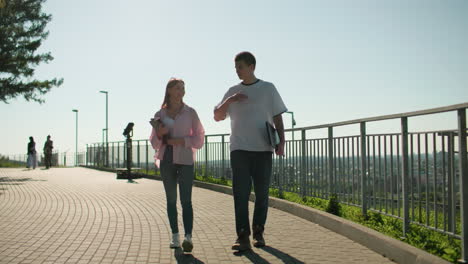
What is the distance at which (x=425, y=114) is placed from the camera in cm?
502

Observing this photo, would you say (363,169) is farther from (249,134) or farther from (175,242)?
(175,242)

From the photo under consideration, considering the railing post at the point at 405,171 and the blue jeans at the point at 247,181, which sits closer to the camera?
Result: the blue jeans at the point at 247,181

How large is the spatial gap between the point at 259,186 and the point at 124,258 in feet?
5.22

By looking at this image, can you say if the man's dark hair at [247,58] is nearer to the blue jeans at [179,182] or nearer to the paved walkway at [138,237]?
the blue jeans at [179,182]

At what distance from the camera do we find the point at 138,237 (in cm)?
621

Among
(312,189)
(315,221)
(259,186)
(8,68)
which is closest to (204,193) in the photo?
(312,189)

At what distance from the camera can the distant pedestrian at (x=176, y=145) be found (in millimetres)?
5434

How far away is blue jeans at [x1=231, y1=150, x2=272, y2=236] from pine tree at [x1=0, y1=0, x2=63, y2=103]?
23.8 meters

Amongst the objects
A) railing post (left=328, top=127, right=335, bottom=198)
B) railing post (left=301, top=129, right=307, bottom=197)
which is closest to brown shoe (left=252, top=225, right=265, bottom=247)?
railing post (left=328, top=127, right=335, bottom=198)

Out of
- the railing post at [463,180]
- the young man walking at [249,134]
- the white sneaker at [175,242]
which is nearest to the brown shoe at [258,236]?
the young man walking at [249,134]

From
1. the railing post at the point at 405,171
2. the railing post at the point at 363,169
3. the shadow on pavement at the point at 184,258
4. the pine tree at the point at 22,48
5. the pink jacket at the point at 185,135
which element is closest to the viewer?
the shadow on pavement at the point at 184,258

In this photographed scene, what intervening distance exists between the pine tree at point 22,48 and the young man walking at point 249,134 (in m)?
23.5

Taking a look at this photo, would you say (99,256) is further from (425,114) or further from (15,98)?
(15,98)

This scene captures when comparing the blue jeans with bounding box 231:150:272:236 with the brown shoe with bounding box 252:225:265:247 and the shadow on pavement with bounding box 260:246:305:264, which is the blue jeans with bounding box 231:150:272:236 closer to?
the brown shoe with bounding box 252:225:265:247
